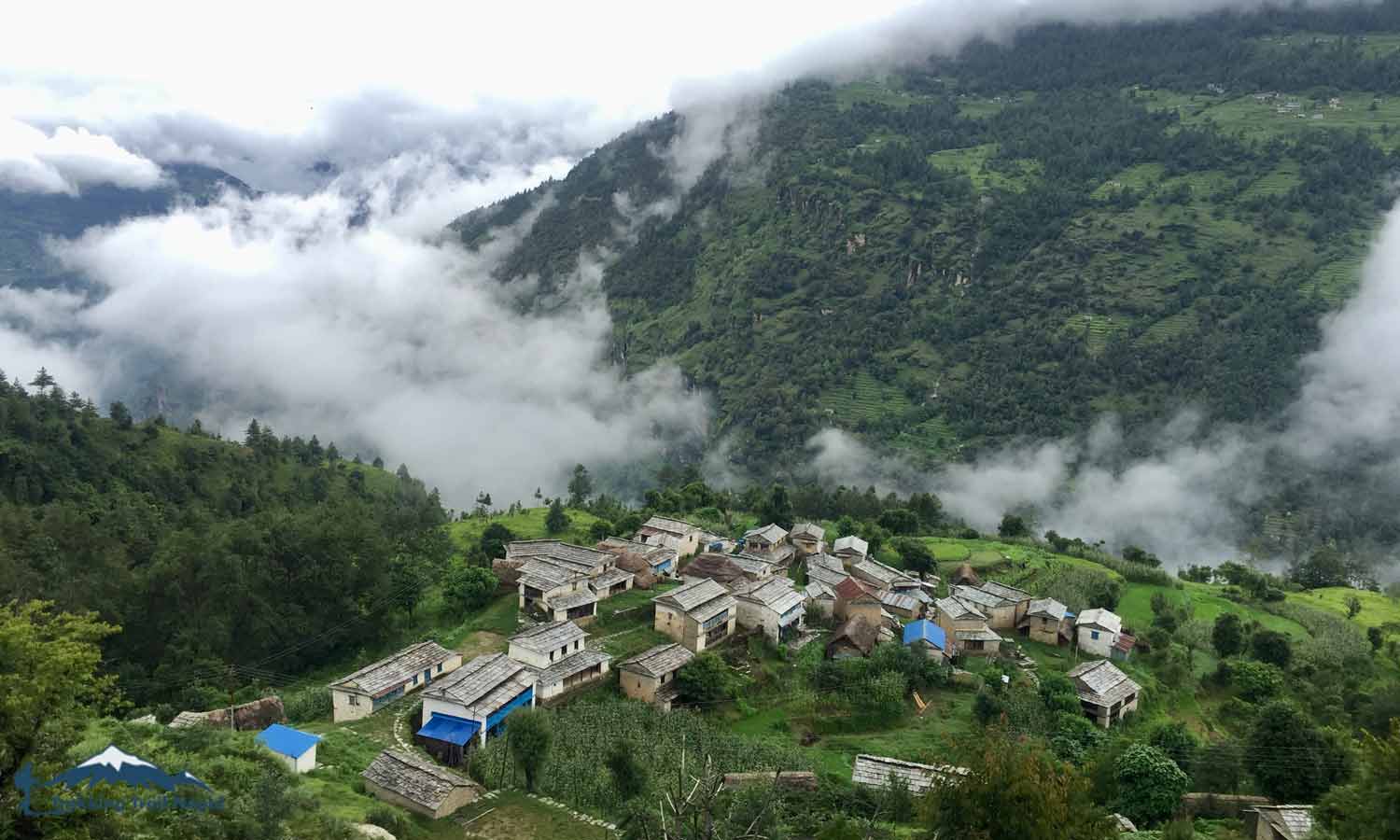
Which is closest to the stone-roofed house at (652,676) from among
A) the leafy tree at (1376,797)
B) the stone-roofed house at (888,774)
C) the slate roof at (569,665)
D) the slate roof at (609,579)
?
the slate roof at (569,665)

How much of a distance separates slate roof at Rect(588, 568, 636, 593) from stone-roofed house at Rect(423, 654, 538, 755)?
11.8 metres

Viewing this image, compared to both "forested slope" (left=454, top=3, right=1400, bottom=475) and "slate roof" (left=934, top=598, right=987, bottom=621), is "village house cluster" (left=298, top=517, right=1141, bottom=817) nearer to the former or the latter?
"slate roof" (left=934, top=598, right=987, bottom=621)

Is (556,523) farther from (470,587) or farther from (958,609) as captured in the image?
(958,609)

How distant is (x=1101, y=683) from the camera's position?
139ft

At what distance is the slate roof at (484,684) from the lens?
111 feet

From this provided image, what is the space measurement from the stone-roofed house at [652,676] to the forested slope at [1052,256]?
93.3m

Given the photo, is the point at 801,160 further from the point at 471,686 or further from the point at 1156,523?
the point at 471,686

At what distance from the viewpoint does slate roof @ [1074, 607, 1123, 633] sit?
49.3m

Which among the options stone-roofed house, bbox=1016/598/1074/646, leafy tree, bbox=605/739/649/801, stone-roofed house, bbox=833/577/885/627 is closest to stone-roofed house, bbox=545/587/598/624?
stone-roofed house, bbox=833/577/885/627

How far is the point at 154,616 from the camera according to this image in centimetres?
4491

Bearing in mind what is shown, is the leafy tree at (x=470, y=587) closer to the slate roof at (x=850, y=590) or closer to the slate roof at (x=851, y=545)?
the slate roof at (x=850, y=590)

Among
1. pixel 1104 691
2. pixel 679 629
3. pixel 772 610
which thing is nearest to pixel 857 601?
pixel 772 610

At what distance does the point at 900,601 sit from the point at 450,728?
90.7 feet

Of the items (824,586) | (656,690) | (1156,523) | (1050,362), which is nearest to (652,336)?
(1050,362)
